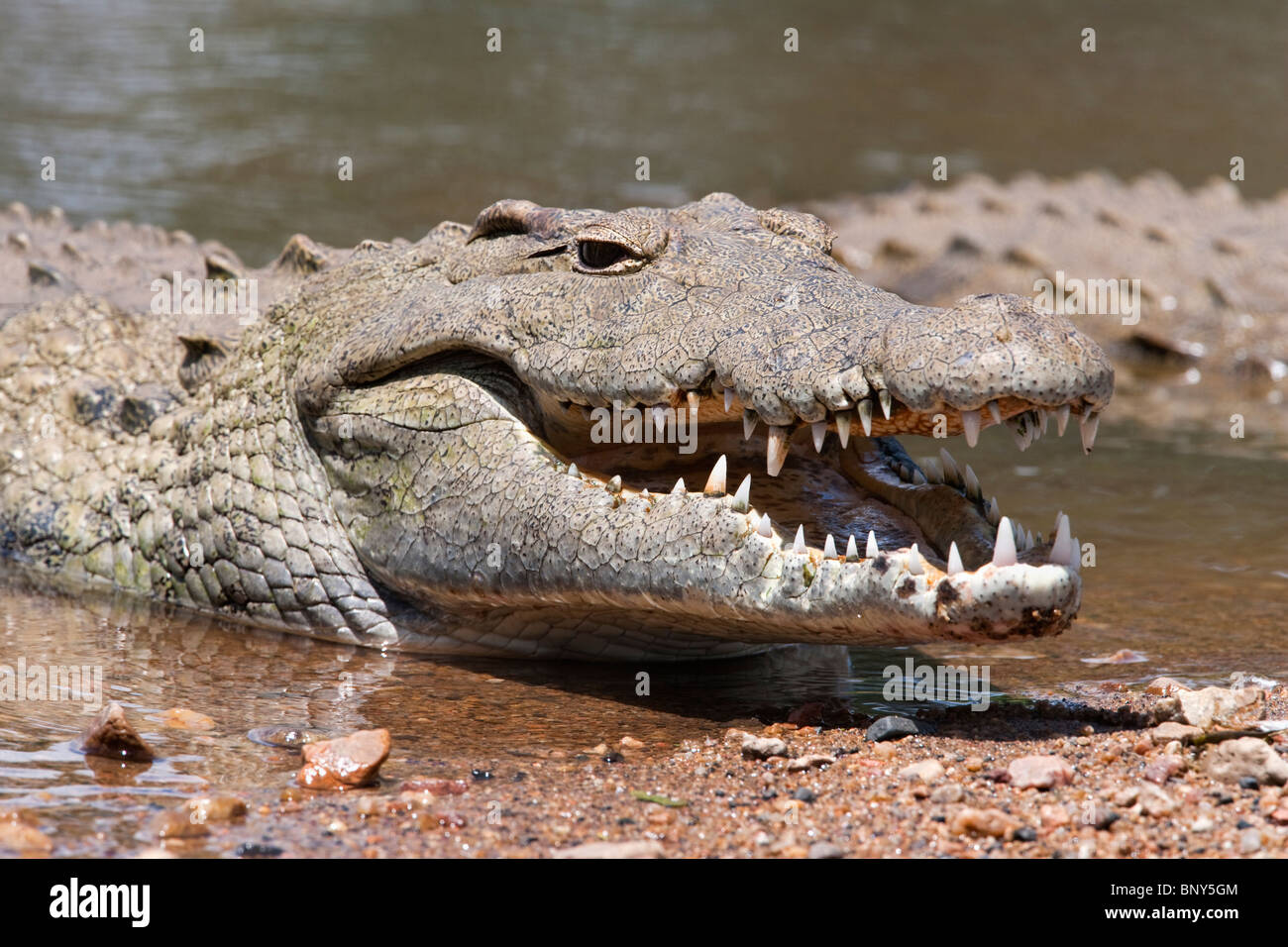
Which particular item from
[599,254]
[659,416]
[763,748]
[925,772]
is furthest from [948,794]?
[599,254]

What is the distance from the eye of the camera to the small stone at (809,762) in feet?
10.4

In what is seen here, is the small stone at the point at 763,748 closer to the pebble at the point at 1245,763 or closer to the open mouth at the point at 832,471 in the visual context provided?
the open mouth at the point at 832,471

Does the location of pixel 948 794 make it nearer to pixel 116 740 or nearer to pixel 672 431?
pixel 672 431

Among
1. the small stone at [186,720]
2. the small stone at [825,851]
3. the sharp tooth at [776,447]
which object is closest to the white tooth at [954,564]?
the sharp tooth at [776,447]

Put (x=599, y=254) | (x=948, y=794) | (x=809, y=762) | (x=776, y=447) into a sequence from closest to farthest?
(x=948, y=794) → (x=809, y=762) → (x=776, y=447) → (x=599, y=254)

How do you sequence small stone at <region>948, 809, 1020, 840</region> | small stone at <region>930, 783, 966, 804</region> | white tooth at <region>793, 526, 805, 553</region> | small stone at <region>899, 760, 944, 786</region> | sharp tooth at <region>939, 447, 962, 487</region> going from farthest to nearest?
sharp tooth at <region>939, 447, 962, 487</region>, white tooth at <region>793, 526, 805, 553</region>, small stone at <region>899, 760, 944, 786</region>, small stone at <region>930, 783, 966, 804</region>, small stone at <region>948, 809, 1020, 840</region>

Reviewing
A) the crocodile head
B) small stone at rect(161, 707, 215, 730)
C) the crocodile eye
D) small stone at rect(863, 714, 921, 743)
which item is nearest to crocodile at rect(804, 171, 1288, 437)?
the crocodile head

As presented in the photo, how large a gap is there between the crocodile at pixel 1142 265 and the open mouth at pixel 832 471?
179 inches

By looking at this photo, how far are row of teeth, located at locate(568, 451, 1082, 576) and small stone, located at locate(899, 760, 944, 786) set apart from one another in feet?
1.36

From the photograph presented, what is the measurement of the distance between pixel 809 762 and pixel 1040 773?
1.66ft

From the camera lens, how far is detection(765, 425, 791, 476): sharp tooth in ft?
10.8

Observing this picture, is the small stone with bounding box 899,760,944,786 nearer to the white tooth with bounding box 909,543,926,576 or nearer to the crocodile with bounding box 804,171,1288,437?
the white tooth with bounding box 909,543,926,576

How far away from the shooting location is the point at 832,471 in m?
3.95

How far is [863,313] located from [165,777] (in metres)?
1.88
